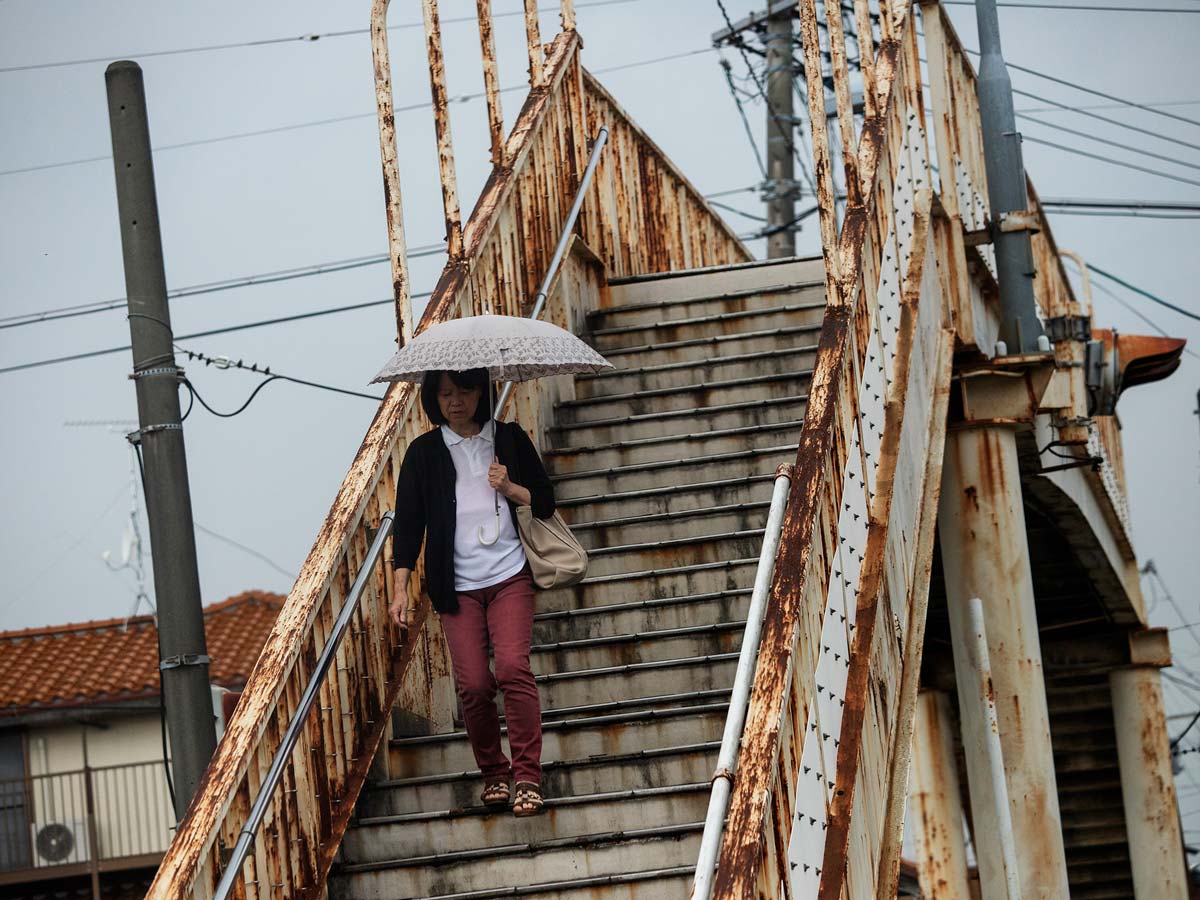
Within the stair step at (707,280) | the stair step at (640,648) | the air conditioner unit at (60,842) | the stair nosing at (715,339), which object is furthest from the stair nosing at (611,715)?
the air conditioner unit at (60,842)

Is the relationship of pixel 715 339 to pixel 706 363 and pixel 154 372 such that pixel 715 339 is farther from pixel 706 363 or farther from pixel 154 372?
pixel 154 372

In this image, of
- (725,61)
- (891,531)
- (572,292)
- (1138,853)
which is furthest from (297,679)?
(725,61)

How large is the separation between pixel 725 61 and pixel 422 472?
80.9 feet

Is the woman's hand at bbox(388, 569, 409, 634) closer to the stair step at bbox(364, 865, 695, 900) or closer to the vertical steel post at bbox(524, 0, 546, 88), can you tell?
the stair step at bbox(364, 865, 695, 900)

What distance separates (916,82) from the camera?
1088 cm

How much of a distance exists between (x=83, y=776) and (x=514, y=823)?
27723 mm

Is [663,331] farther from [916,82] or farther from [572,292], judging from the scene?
[916,82]

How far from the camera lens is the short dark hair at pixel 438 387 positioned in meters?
7.26

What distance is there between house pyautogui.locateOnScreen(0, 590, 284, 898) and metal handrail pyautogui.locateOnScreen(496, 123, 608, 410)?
74.6 feet

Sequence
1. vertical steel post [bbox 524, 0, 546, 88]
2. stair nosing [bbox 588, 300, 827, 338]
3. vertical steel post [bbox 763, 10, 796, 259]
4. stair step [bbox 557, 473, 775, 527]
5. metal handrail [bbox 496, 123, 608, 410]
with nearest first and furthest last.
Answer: stair step [bbox 557, 473, 775, 527], metal handrail [bbox 496, 123, 608, 410], stair nosing [bbox 588, 300, 827, 338], vertical steel post [bbox 524, 0, 546, 88], vertical steel post [bbox 763, 10, 796, 259]

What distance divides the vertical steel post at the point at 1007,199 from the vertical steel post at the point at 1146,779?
11814 millimetres

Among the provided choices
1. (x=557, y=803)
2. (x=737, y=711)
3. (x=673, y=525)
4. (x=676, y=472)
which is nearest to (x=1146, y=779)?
(x=676, y=472)

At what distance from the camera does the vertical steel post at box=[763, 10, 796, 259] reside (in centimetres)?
2830

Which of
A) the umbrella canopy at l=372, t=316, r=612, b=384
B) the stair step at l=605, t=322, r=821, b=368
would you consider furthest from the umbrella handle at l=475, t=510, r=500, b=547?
the stair step at l=605, t=322, r=821, b=368
